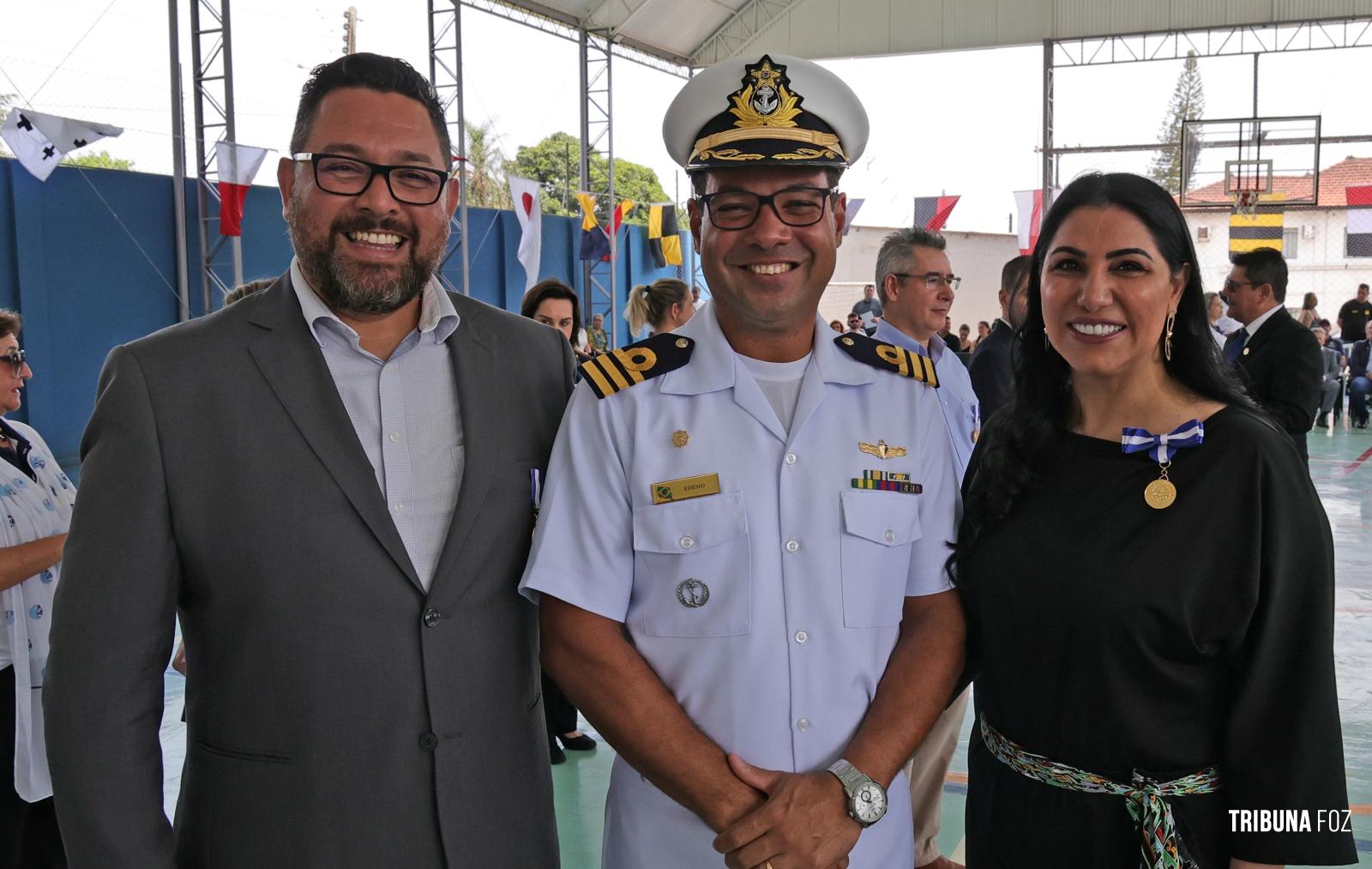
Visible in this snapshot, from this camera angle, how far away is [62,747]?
1.43 metres

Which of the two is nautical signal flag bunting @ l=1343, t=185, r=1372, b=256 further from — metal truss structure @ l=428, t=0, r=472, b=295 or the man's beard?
the man's beard

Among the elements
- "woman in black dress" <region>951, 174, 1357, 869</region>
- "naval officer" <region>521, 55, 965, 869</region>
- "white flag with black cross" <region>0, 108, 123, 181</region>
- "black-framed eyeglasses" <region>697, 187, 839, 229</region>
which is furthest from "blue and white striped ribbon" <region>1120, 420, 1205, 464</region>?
"white flag with black cross" <region>0, 108, 123, 181</region>

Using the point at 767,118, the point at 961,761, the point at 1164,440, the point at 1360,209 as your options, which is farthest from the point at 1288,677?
the point at 1360,209

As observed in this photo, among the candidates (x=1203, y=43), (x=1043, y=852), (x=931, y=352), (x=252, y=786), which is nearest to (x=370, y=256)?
(x=252, y=786)

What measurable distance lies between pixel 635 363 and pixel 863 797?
2.33ft

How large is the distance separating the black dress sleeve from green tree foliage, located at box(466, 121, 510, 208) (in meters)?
23.9

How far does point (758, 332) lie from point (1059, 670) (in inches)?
26.7

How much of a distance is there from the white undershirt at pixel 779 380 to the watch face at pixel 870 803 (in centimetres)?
56

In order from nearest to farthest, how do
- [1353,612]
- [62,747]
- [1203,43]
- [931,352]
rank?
[62,747] → [931,352] → [1353,612] → [1203,43]

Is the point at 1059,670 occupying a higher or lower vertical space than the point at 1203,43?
lower

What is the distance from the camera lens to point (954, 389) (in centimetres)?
338

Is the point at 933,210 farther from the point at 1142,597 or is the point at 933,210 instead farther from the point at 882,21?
the point at 1142,597

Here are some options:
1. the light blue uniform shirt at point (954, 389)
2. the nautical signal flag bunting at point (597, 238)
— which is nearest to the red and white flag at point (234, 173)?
the nautical signal flag bunting at point (597, 238)

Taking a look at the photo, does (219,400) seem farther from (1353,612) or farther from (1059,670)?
(1353,612)
